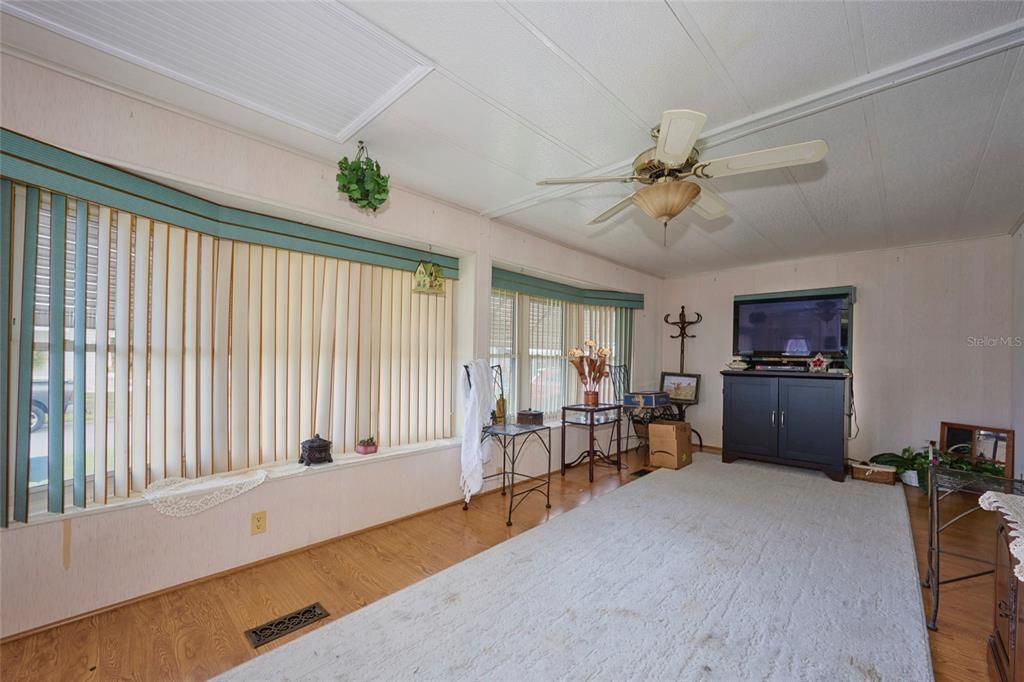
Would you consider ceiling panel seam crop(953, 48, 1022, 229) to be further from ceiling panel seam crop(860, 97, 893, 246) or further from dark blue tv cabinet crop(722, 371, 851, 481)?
dark blue tv cabinet crop(722, 371, 851, 481)

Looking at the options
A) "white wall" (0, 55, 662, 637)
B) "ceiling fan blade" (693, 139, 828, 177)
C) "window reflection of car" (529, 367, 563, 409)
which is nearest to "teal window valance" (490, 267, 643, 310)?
→ "white wall" (0, 55, 662, 637)

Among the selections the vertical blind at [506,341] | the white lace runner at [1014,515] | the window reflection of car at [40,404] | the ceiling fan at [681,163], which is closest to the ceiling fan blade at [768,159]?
the ceiling fan at [681,163]

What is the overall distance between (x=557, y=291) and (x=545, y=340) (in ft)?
1.90

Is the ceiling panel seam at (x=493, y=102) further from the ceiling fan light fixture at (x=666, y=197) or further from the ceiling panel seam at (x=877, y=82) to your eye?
the ceiling panel seam at (x=877, y=82)

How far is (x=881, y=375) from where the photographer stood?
14.7 feet

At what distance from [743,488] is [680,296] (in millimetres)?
2929

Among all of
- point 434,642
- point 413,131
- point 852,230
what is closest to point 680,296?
point 852,230

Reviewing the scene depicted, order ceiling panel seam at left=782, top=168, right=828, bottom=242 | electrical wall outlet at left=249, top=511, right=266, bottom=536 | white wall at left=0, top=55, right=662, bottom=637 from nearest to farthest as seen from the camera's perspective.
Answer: white wall at left=0, top=55, right=662, bottom=637
electrical wall outlet at left=249, top=511, right=266, bottom=536
ceiling panel seam at left=782, top=168, right=828, bottom=242

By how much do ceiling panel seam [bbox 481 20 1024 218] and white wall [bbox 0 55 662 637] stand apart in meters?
2.08

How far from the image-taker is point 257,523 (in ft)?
8.00

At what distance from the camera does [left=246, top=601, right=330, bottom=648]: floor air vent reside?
6.10 ft

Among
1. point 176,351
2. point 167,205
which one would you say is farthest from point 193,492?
point 167,205

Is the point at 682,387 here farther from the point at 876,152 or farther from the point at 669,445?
Result: the point at 876,152

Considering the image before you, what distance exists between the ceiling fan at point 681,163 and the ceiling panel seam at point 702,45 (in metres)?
0.22
